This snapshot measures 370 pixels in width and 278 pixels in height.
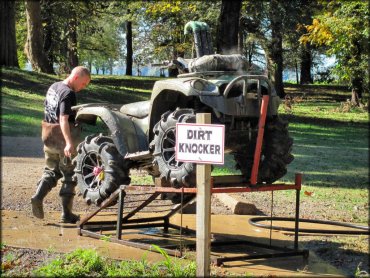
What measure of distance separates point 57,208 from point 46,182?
3.59 feet

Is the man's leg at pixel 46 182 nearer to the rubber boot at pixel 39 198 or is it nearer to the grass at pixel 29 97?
the rubber boot at pixel 39 198

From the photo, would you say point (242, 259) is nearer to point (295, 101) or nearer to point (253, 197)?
point (253, 197)

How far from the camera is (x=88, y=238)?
793 centimetres

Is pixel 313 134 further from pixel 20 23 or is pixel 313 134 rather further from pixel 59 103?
pixel 20 23

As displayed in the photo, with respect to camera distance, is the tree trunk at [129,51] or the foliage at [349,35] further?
the tree trunk at [129,51]

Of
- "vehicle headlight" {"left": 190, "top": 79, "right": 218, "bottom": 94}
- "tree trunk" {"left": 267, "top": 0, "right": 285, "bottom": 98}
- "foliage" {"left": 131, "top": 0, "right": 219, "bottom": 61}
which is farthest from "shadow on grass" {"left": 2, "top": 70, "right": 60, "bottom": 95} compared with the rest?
"vehicle headlight" {"left": 190, "top": 79, "right": 218, "bottom": 94}

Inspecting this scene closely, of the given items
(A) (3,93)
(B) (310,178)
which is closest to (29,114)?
(A) (3,93)

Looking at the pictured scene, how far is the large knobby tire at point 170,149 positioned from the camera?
6891 millimetres

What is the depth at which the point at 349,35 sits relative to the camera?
1903 centimetres

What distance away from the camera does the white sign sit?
18.9ft

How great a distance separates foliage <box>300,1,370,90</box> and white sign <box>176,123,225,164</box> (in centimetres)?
1232

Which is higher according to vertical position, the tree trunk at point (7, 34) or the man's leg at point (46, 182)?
the tree trunk at point (7, 34)

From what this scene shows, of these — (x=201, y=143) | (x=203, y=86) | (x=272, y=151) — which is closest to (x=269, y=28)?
(x=272, y=151)

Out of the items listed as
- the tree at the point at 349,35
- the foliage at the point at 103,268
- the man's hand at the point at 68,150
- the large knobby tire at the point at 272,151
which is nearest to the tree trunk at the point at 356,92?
the tree at the point at 349,35
